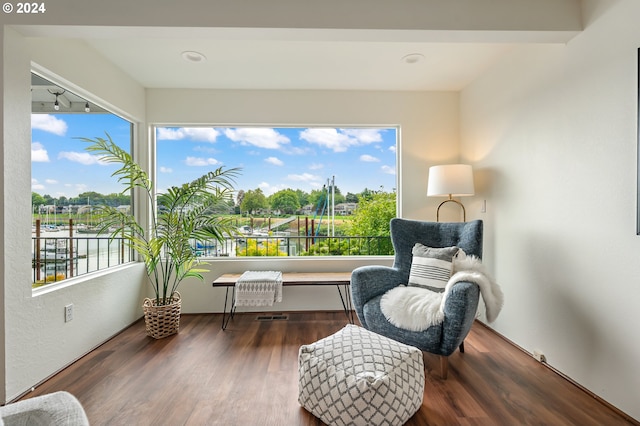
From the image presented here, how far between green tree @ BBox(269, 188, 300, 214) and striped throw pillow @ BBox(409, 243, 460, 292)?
4.76 feet

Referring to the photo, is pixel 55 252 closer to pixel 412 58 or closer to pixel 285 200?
pixel 285 200

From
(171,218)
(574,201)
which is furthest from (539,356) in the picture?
(171,218)

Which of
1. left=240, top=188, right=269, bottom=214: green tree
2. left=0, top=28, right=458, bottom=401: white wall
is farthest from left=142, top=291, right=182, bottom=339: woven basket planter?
left=240, top=188, right=269, bottom=214: green tree

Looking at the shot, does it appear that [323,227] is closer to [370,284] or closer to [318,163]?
[318,163]

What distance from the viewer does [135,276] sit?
288cm

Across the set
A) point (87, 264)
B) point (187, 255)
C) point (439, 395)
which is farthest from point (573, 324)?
point (87, 264)

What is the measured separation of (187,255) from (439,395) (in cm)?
217

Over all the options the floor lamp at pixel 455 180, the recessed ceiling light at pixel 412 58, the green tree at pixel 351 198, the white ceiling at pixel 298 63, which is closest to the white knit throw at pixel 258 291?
the green tree at pixel 351 198

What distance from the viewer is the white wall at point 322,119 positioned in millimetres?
3117

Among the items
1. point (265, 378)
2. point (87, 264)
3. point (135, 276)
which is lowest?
point (265, 378)

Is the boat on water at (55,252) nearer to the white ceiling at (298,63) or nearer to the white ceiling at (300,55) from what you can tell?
the white ceiling at (300,55)

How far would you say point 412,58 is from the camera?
8.17 ft

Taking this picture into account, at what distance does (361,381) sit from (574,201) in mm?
1680

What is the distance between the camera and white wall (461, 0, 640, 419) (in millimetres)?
1563
